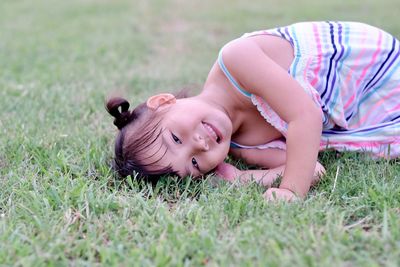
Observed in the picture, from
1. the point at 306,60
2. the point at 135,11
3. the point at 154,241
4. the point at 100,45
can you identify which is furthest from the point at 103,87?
the point at 135,11

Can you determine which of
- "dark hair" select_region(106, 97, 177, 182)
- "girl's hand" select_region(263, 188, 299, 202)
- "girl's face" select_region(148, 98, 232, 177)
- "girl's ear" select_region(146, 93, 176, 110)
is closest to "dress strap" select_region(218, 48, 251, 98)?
"girl's face" select_region(148, 98, 232, 177)

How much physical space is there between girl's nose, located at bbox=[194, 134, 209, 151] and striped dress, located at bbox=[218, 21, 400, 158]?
0.33m

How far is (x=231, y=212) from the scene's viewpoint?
5.89 feet

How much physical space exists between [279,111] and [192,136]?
0.34 metres

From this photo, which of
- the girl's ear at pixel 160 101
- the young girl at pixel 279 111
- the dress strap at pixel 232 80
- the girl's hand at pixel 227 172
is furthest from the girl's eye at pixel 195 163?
the dress strap at pixel 232 80

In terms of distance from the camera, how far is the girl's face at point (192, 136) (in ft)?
6.84

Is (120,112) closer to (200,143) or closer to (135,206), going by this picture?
(200,143)

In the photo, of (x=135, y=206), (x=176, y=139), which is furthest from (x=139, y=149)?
(x=135, y=206)

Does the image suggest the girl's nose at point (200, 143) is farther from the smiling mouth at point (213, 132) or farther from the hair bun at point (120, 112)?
the hair bun at point (120, 112)

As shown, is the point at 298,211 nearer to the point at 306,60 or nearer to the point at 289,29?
the point at 306,60

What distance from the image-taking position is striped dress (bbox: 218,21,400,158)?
7.71ft

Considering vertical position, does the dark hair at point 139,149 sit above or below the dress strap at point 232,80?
below

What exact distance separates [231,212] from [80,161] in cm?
80

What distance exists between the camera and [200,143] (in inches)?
82.6
